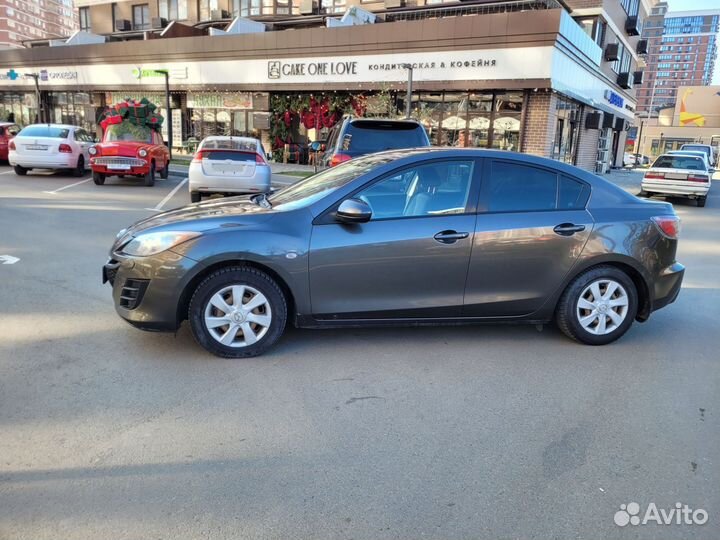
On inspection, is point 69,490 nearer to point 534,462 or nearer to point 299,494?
point 299,494

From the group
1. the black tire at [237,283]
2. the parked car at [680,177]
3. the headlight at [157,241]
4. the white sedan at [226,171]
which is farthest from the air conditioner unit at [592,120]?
the headlight at [157,241]

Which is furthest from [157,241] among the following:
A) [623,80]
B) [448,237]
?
[623,80]

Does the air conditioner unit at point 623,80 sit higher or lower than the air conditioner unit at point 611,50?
lower

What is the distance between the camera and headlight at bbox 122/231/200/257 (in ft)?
13.6

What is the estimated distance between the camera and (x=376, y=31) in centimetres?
2008

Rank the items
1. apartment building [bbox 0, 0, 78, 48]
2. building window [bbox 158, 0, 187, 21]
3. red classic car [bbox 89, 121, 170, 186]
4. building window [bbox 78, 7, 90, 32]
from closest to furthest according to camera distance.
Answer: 1. red classic car [bbox 89, 121, 170, 186]
2. building window [bbox 158, 0, 187, 21]
3. building window [bbox 78, 7, 90, 32]
4. apartment building [bbox 0, 0, 78, 48]

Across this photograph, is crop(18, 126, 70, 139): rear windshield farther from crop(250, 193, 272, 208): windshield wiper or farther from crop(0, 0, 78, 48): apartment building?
crop(0, 0, 78, 48): apartment building

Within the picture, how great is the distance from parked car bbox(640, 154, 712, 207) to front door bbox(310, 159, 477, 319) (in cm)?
1543

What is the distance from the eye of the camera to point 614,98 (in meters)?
30.0

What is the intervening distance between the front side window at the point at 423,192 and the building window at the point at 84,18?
43920mm

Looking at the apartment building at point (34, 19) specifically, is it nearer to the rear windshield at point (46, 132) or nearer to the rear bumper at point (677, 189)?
the rear windshield at point (46, 132)

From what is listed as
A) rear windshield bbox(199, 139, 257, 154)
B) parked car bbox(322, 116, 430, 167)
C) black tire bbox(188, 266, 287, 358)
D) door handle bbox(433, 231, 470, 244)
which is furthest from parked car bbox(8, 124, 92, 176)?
door handle bbox(433, 231, 470, 244)

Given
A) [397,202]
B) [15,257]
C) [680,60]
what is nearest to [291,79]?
[15,257]

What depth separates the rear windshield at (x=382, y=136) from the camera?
31.9 feet
